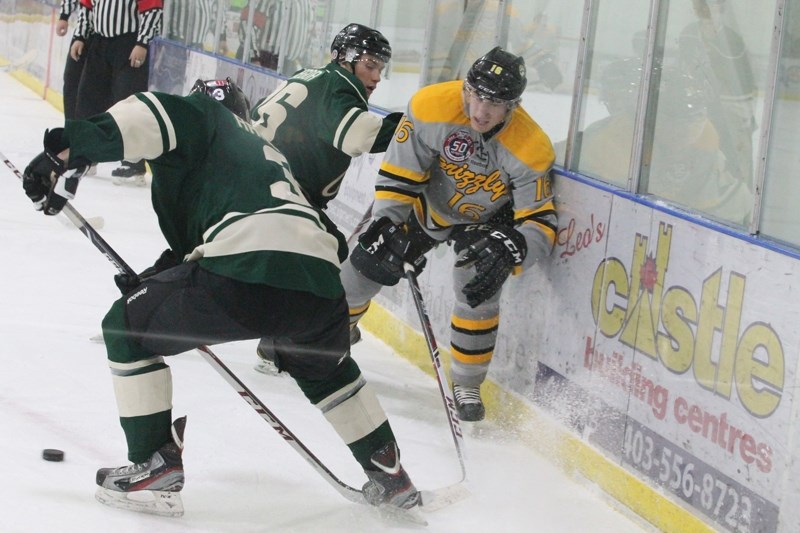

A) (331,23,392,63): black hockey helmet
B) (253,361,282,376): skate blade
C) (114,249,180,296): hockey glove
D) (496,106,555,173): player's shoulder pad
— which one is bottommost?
(253,361,282,376): skate blade

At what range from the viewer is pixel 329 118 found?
347 centimetres

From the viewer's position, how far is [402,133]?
3.40 m

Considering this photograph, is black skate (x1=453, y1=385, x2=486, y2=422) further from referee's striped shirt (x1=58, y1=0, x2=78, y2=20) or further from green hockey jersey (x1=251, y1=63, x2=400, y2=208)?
referee's striped shirt (x1=58, y1=0, x2=78, y2=20)

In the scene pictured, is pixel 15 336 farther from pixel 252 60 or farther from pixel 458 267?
pixel 252 60

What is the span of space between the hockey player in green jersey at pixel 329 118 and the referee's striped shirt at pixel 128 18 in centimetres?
308

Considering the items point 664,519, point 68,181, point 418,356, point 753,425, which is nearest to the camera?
point 68,181

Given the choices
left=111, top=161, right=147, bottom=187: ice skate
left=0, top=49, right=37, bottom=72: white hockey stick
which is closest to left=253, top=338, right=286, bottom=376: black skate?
left=111, top=161, right=147, bottom=187: ice skate

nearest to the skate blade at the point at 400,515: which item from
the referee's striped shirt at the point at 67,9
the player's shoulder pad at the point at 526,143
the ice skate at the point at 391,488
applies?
the ice skate at the point at 391,488

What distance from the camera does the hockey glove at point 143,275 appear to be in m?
2.59

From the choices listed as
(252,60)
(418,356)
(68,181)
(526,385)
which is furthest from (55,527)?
(252,60)

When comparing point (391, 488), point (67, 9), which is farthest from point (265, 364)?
point (67, 9)

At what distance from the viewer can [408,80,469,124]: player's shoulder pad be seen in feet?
10.9

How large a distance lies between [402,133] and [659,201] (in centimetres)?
77

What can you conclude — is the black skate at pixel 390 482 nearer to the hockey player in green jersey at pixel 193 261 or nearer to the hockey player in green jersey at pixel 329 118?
the hockey player in green jersey at pixel 193 261
